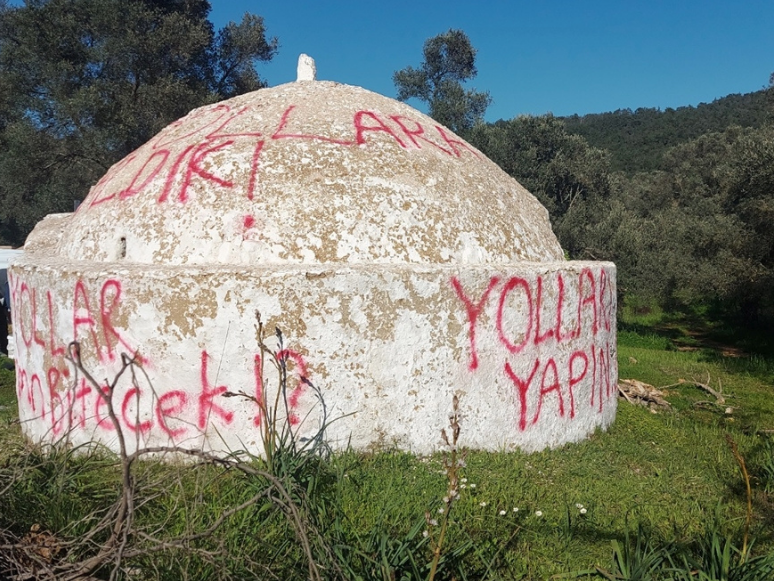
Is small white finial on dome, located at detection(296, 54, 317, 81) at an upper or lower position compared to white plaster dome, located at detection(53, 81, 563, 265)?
upper

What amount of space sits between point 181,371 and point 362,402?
3.58ft

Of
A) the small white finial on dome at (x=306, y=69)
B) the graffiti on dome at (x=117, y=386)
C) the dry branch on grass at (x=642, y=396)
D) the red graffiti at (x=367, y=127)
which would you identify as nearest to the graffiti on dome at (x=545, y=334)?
the graffiti on dome at (x=117, y=386)

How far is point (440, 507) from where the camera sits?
320cm

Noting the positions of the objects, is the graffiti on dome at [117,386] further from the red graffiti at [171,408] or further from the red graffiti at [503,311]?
the red graffiti at [503,311]

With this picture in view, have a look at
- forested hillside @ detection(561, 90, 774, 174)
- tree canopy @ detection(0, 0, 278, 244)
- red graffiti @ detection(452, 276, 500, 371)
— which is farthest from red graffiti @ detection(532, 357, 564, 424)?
forested hillside @ detection(561, 90, 774, 174)

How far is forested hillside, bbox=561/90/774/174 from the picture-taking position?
43159 millimetres

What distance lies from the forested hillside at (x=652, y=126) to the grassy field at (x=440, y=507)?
3912 centimetres

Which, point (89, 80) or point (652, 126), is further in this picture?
point (652, 126)

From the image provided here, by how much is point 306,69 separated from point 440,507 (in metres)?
4.18

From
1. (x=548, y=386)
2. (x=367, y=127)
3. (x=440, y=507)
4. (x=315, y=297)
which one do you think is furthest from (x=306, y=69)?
(x=440, y=507)

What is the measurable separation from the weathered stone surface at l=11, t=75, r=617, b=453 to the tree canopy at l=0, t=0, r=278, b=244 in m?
11.6

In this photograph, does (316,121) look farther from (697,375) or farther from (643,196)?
(643,196)

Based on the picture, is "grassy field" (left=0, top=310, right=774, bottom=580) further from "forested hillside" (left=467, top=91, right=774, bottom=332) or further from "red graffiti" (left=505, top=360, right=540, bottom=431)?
"forested hillside" (left=467, top=91, right=774, bottom=332)

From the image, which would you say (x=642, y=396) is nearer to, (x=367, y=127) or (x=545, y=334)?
(x=545, y=334)
